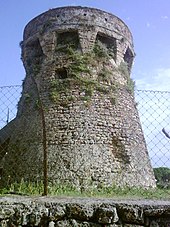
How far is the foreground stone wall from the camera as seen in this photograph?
2031 mm

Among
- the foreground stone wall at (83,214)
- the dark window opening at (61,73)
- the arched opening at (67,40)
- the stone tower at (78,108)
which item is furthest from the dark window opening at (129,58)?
the foreground stone wall at (83,214)

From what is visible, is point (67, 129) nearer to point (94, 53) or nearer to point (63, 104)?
point (63, 104)

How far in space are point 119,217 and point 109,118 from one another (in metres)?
9.22

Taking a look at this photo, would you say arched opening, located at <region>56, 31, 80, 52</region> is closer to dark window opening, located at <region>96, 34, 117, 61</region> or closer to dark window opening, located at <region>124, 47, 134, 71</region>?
dark window opening, located at <region>96, 34, 117, 61</region>

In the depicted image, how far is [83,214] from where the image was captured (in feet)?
6.89

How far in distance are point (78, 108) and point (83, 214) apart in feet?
30.1

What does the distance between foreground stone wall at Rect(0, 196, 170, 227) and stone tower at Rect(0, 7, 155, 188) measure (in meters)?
7.90

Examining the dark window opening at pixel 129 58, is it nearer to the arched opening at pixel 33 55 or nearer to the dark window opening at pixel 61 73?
the dark window opening at pixel 61 73

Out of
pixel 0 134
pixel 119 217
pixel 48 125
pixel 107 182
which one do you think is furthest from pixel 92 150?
pixel 119 217

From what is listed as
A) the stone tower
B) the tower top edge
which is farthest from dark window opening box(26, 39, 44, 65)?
the tower top edge

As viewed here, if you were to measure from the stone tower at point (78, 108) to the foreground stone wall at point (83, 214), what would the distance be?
25.9ft

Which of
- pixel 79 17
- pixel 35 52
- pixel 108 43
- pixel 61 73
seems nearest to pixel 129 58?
pixel 108 43

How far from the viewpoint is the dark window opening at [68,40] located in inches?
486

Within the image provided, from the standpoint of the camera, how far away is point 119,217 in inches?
84.3
